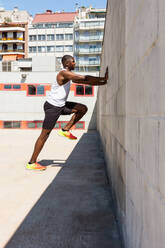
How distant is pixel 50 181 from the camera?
3.92 m

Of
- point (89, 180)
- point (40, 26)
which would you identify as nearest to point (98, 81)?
point (89, 180)

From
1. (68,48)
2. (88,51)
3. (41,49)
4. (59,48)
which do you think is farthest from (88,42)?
(41,49)

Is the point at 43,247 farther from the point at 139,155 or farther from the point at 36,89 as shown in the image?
the point at 36,89

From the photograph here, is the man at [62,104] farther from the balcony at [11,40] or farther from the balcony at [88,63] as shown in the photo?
the balcony at [11,40]

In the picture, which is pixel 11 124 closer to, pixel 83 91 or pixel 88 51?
pixel 83 91

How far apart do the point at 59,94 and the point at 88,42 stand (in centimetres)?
5104

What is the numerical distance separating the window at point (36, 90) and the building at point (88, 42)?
3153cm

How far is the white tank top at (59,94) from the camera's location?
4273mm

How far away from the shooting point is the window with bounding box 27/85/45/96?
846 inches

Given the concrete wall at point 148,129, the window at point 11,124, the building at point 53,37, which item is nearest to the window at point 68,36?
the building at point 53,37

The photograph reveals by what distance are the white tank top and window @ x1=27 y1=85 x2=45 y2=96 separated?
17430 millimetres

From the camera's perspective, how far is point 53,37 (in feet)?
188

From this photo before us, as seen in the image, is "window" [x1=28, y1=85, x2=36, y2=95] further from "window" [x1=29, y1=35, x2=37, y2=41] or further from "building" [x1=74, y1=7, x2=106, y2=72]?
"window" [x1=29, y1=35, x2=37, y2=41]

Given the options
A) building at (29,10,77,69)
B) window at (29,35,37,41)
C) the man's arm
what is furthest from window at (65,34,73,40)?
the man's arm
